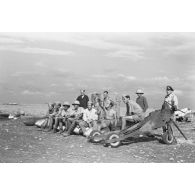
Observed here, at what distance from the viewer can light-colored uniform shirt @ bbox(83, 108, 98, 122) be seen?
11.2 meters

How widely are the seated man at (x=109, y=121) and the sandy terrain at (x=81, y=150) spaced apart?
0.73 m

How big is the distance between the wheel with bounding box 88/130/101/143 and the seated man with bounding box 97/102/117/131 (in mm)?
721

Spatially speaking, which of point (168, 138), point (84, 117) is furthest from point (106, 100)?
point (168, 138)

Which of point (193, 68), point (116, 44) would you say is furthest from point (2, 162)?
point (193, 68)

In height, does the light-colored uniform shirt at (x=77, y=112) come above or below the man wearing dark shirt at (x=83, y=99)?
below

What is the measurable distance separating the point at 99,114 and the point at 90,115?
425 millimetres

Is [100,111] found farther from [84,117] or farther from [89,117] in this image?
[84,117]

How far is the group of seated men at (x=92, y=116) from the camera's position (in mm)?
10664

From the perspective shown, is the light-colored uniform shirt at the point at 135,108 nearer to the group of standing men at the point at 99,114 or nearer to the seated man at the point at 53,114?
the group of standing men at the point at 99,114

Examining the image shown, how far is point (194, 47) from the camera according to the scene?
9.73 m

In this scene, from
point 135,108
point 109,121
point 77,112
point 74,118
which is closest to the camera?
point 135,108

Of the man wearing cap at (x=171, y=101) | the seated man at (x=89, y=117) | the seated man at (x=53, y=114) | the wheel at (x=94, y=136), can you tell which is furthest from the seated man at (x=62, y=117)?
the man wearing cap at (x=171, y=101)

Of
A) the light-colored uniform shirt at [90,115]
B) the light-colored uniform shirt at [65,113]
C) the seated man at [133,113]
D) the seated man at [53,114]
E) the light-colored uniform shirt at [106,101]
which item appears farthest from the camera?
the seated man at [53,114]

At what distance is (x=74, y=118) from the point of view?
11.5 m
